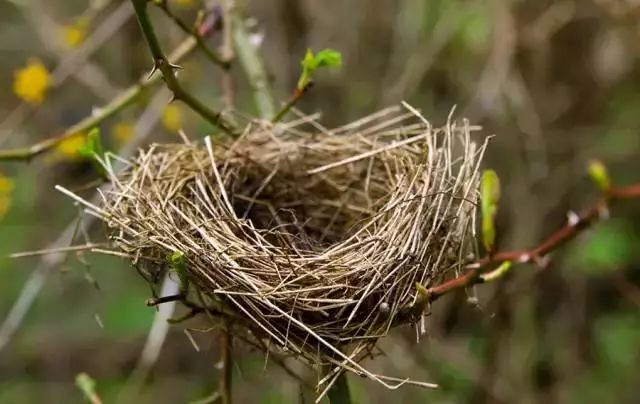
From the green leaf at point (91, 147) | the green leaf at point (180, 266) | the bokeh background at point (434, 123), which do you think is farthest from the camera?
the bokeh background at point (434, 123)

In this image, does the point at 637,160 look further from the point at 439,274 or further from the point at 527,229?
the point at 439,274

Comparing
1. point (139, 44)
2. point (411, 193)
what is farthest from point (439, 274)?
point (139, 44)

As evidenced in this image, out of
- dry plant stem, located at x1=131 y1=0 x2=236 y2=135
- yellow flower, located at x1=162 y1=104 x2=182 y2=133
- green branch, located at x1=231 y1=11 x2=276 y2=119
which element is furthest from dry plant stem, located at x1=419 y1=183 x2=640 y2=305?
yellow flower, located at x1=162 y1=104 x2=182 y2=133

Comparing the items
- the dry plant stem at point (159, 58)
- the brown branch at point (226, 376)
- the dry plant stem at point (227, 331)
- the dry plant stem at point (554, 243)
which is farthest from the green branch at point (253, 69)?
the dry plant stem at point (554, 243)

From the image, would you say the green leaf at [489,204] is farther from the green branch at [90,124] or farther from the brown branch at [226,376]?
the green branch at [90,124]

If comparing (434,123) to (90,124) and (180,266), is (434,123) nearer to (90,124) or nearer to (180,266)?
(90,124)

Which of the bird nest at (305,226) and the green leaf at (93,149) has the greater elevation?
the green leaf at (93,149)
